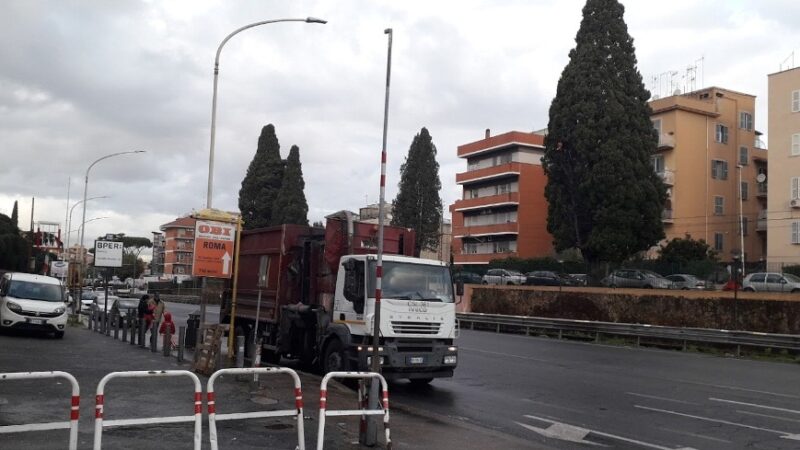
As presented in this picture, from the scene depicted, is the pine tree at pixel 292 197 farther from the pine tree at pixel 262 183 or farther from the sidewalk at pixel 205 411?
the sidewalk at pixel 205 411

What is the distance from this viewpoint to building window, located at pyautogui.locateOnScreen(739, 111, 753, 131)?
202ft

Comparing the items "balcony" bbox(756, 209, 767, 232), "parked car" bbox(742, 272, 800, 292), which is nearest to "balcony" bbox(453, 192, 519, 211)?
"balcony" bbox(756, 209, 767, 232)

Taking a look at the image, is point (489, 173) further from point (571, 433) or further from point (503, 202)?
point (571, 433)

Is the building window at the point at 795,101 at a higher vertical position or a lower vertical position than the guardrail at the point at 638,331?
higher

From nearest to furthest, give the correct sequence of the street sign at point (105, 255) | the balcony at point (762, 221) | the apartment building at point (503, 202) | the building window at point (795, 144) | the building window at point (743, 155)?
the street sign at point (105, 255), the building window at point (795, 144), the balcony at point (762, 221), the building window at point (743, 155), the apartment building at point (503, 202)

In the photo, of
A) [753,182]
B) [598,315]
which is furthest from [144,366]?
[753,182]

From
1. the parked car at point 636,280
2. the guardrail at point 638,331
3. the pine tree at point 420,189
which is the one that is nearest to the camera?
the guardrail at point 638,331

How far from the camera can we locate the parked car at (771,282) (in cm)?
3578

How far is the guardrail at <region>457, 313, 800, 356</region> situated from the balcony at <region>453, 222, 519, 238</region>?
33.6m

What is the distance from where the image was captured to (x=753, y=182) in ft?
202

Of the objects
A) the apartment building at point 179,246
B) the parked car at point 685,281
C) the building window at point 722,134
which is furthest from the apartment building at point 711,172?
Result: the apartment building at point 179,246

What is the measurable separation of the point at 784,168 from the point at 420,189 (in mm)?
31640

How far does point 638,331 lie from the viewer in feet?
95.5

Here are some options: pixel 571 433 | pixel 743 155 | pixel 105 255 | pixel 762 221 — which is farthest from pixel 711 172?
pixel 571 433
